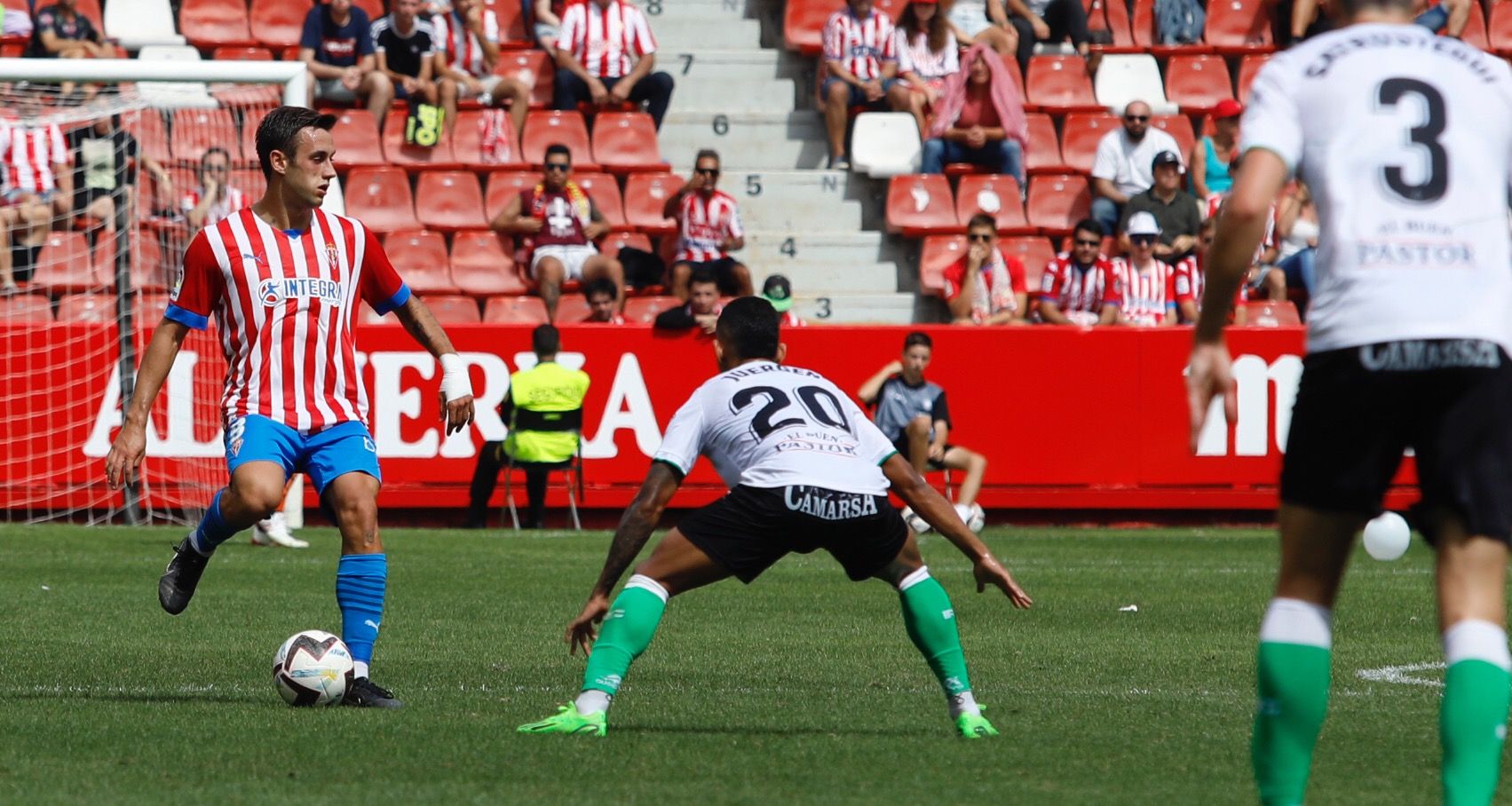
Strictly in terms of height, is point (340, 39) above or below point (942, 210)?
above

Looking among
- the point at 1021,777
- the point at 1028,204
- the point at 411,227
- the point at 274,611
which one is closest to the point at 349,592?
the point at 1021,777

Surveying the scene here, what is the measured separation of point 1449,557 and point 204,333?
44.1ft

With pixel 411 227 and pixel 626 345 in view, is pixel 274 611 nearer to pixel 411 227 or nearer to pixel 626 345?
pixel 626 345

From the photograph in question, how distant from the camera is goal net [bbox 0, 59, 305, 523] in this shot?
55.2 ft

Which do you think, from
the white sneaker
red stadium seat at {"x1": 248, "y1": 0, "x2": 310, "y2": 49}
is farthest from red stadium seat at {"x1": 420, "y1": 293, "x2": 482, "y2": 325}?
red stadium seat at {"x1": 248, "y1": 0, "x2": 310, "y2": 49}

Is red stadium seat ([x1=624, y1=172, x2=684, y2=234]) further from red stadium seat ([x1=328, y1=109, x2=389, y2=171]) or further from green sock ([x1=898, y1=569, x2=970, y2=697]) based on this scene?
green sock ([x1=898, y1=569, x2=970, y2=697])

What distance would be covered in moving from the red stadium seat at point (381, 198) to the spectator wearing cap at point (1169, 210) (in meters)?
6.70

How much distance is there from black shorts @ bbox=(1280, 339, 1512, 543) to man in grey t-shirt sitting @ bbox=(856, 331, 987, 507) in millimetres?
12601

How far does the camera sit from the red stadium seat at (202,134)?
17328 millimetres

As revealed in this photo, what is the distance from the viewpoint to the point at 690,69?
22594mm

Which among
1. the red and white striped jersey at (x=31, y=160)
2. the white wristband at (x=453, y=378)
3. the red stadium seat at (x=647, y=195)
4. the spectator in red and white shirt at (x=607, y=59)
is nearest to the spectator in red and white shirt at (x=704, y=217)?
the red stadium seat at (x=647, y=195)

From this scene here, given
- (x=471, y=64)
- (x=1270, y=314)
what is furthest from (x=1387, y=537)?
(x=471, y=64)

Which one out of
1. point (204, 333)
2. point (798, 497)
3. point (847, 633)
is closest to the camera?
point (798, 497)

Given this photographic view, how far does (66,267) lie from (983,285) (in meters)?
7.90
